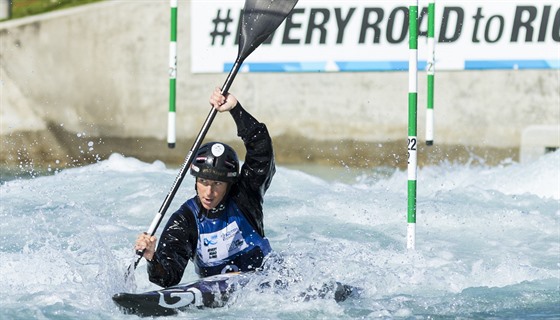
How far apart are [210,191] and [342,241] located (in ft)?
8.12

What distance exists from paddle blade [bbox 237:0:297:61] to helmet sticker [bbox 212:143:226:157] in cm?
89

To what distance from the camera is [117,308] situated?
514 cm

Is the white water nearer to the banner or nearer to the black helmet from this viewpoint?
the black helmet

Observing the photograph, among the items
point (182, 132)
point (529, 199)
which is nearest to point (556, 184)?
point (529, 199)

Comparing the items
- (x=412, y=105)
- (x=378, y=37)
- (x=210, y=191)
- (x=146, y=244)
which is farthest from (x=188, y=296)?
(x=378, y=37)

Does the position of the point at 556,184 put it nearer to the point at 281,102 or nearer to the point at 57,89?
the point at 281,102

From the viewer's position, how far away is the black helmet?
16.8 ft

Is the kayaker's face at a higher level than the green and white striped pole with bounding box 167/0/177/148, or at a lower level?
lower

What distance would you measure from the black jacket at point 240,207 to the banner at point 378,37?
5515 millimetres

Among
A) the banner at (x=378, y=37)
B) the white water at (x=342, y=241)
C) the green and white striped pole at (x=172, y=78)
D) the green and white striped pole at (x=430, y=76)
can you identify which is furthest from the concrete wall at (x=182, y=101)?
the green and white striped pole at (x=430, y=76)

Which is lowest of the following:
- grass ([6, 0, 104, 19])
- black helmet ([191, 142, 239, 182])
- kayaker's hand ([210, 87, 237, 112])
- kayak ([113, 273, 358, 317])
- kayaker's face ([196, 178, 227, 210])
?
kayak ([113, 273, 358, 317])

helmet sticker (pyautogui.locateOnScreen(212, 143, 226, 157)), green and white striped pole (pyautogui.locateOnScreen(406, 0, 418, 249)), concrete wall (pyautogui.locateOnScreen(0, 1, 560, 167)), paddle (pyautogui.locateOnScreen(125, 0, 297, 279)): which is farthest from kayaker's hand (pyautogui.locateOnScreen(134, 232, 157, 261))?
concrete wall (pyautogui.locateOnScreen(0, 1, 560, 167))

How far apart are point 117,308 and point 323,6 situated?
670cm

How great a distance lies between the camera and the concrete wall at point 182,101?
10.9 metres
